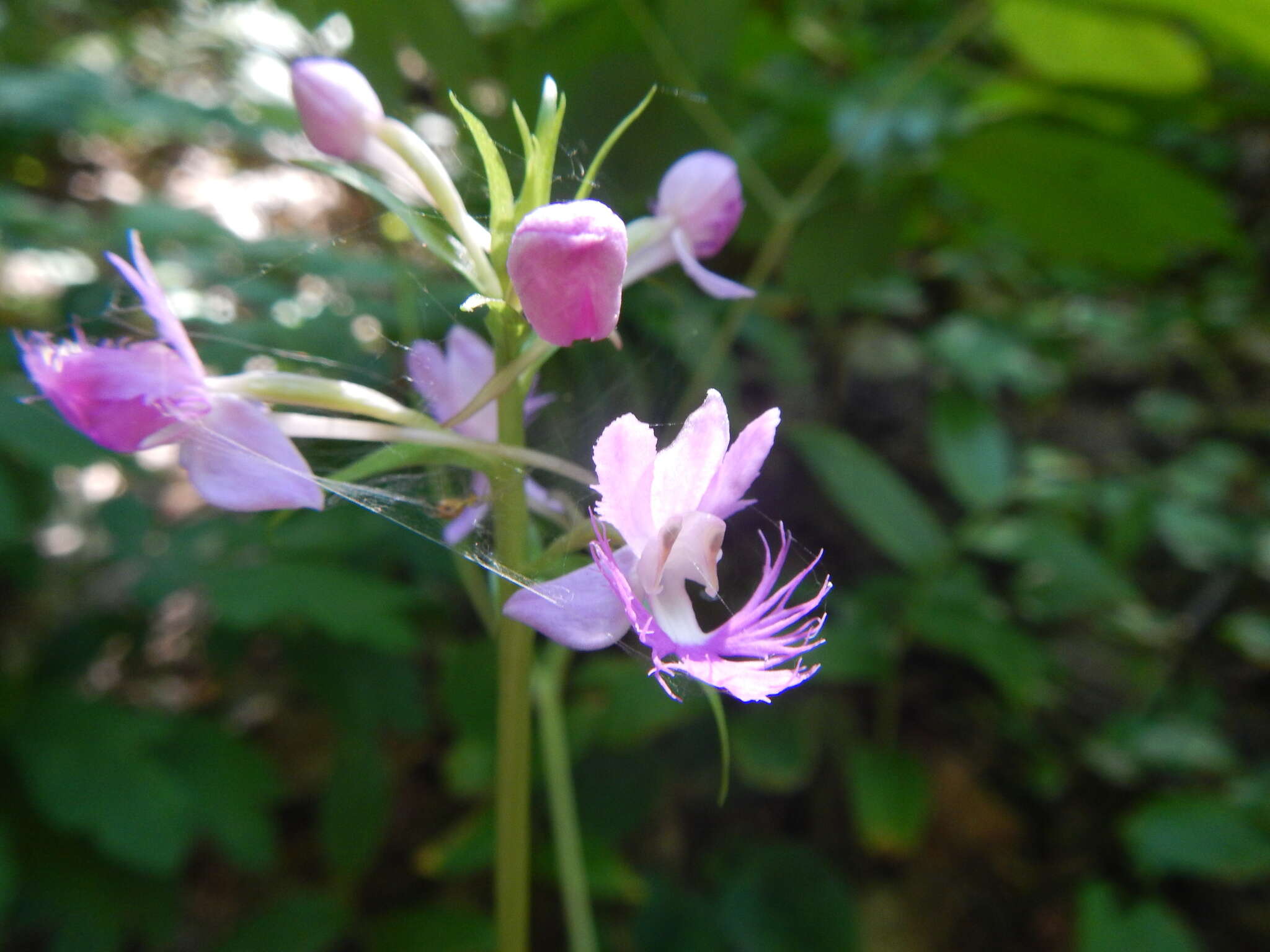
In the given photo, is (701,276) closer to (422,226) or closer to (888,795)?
(422,226)

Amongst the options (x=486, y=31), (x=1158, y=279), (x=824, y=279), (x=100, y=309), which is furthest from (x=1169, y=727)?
(x=100, y=309)

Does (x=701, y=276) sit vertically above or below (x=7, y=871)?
above

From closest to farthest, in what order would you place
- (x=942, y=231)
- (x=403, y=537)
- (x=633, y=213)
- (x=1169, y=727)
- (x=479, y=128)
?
(x=479, y=128), (x=633, y=213), (x=403, y=537), (x=1169, y=727), (x=942, y=231)

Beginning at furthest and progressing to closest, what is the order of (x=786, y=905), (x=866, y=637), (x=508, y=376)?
(x=866, y=637)
(x=786, y=905)
(x=508, y=376)

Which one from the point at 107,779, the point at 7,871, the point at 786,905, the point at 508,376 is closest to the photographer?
the point at 508,376

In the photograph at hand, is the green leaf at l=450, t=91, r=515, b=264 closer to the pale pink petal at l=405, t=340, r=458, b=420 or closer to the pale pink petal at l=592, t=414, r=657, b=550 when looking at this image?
the pale pink petal at l=405, t=340, r=458, b=420

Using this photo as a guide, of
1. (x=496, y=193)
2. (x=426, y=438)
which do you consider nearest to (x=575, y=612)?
(x=426, y=438)

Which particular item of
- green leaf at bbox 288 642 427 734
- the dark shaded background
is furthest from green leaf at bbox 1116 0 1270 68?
green leaf at bbox 288 642 427 734

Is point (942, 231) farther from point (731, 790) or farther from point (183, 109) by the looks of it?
point (183, 109)
